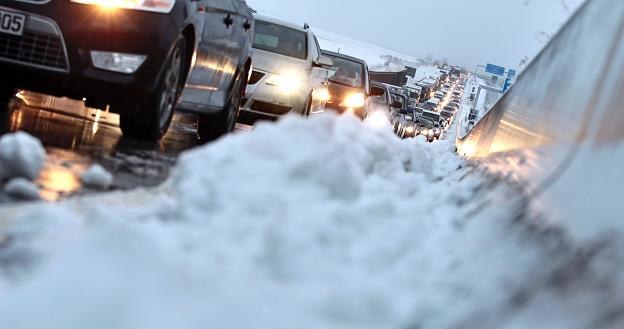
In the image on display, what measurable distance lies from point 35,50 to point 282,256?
462 cm

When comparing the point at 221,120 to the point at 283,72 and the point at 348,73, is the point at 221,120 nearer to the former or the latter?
the point at 283,72

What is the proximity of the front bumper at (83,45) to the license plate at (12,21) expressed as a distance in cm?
4

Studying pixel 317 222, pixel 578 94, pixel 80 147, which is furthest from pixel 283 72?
pixel 317 222

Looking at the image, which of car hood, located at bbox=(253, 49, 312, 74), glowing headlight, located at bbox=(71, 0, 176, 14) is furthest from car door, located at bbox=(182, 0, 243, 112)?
car hood, located at bbox=(253, 49, 312, 74)

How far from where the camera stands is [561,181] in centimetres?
381

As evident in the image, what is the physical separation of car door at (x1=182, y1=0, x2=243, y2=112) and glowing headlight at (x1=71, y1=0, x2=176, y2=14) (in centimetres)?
84

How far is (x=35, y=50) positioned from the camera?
7098mm

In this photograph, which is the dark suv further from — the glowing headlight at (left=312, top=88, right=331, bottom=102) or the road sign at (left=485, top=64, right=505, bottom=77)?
the road sign at (left=485, top=64, right=505, bottom=77)

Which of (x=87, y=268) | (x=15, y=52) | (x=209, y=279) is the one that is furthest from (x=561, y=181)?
(x=15, y=52)

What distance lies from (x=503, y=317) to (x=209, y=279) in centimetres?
87

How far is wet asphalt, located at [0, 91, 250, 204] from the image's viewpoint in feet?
17.4

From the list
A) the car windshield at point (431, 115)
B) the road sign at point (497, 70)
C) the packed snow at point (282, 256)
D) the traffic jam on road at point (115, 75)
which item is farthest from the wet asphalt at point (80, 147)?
the road sign at point (497, 70)

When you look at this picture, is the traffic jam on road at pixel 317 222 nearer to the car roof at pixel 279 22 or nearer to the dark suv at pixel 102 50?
the dark suv at pixel 102 50

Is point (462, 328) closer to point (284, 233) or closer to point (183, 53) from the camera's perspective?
point (284, 233)
